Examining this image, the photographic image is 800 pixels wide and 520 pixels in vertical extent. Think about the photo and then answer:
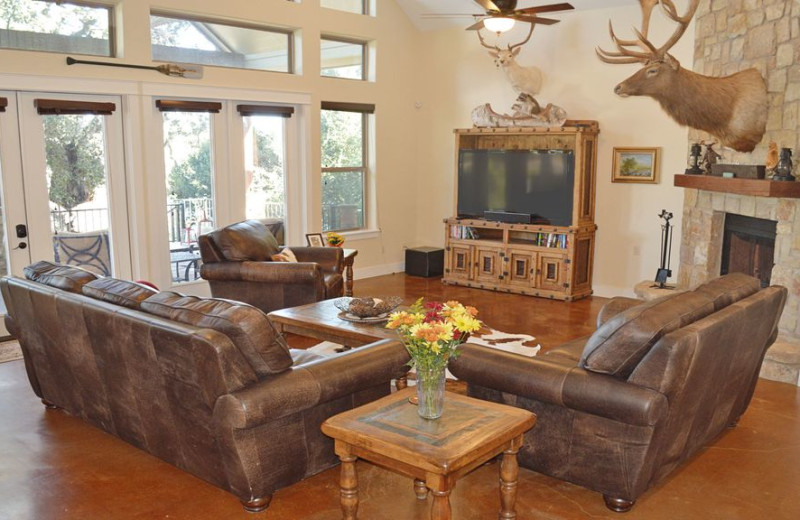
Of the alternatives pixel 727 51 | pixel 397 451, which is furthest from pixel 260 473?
pixel 727 51

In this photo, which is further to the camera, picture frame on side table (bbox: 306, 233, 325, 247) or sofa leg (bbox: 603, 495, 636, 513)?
picture frame on side table (bbox: 306, 233, 325, 247)

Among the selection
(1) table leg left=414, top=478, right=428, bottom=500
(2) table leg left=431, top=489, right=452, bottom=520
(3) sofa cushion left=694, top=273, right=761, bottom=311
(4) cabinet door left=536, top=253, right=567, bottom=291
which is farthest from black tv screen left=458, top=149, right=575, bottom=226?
(2) table leg left=431, top=489, right=452, bottom=520

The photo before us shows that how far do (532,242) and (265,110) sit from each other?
3.34m

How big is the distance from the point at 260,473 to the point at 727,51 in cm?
507

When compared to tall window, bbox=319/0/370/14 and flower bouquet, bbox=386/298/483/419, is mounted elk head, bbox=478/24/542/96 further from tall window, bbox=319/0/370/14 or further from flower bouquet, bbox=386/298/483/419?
flower bouquet, bbox=386/298/483/419

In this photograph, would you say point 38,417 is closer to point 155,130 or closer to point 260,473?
point 260,473

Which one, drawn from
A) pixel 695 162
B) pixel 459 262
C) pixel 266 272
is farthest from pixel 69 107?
pixel 695 162

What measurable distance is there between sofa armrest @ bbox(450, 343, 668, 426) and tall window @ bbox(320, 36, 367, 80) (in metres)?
5.62

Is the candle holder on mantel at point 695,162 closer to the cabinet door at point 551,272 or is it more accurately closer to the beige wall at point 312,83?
the cabinet door at point 551,272

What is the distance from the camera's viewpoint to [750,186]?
17.0 ft

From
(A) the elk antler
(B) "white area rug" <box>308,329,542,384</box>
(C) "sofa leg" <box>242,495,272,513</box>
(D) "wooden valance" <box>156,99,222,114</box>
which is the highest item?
(A) the elk antler

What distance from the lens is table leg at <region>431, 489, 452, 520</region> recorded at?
8.51 ft

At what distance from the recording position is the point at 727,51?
591cm

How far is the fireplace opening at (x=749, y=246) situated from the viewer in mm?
5738
